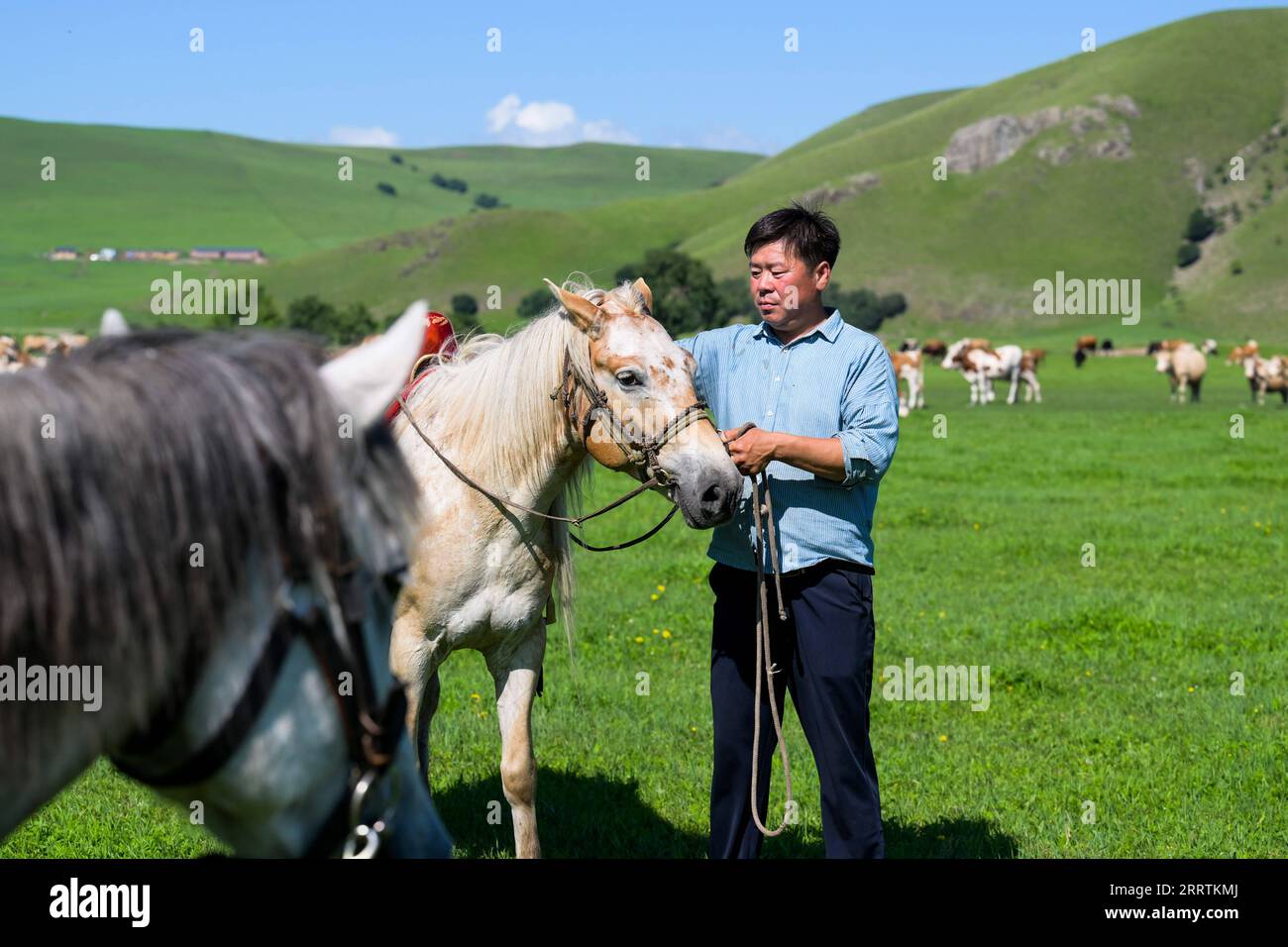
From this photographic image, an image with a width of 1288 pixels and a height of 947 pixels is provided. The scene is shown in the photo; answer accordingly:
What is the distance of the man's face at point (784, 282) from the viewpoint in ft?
14.4

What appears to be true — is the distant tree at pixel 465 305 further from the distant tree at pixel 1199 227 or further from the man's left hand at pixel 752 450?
the man's left hand at pixel 752 450

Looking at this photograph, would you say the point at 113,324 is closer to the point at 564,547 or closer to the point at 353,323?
the point at 564,547

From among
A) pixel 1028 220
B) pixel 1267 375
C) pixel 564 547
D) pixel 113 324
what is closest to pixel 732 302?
pixel 1267 375

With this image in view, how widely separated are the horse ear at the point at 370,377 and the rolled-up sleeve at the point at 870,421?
2.72 m

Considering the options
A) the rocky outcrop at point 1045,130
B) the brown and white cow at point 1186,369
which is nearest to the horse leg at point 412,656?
the brown and white cow at point 1186,369

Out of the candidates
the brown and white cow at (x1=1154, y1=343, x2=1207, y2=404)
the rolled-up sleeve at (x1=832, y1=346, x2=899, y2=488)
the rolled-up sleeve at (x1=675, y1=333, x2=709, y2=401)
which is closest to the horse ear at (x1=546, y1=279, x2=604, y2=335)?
the rolled-up sleeve at (x1=675, y1=333, x2=709, y2=401)

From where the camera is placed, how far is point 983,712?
7.72 meters

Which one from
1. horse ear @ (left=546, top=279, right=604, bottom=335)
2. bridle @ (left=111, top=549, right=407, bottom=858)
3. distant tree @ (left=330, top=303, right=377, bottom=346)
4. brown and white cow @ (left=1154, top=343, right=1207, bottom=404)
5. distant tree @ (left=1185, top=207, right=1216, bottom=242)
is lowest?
bridle @ (left=111, top=549, right=407, bottom=858)

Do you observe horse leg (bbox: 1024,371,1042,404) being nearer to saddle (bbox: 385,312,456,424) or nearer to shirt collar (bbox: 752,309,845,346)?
saddle (bbox: 385,312,456,424)

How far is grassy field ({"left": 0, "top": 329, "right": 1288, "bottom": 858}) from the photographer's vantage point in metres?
5.78

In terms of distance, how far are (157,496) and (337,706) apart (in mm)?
441

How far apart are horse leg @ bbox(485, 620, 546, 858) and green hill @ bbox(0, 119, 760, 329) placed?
104 meters

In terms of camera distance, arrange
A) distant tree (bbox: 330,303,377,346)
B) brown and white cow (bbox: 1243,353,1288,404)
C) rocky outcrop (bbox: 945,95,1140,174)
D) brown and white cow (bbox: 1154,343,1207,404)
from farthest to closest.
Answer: rocky outcrop (bbox: 945,95,1140,174) → distant tree (bbox: 330,303,377,346) → brown and white cow (bbox: 1154,343,1207,404) → brown and white cow (bbox: 1243,353,1288,404)

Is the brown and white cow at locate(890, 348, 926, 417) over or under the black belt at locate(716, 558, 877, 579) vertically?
over
